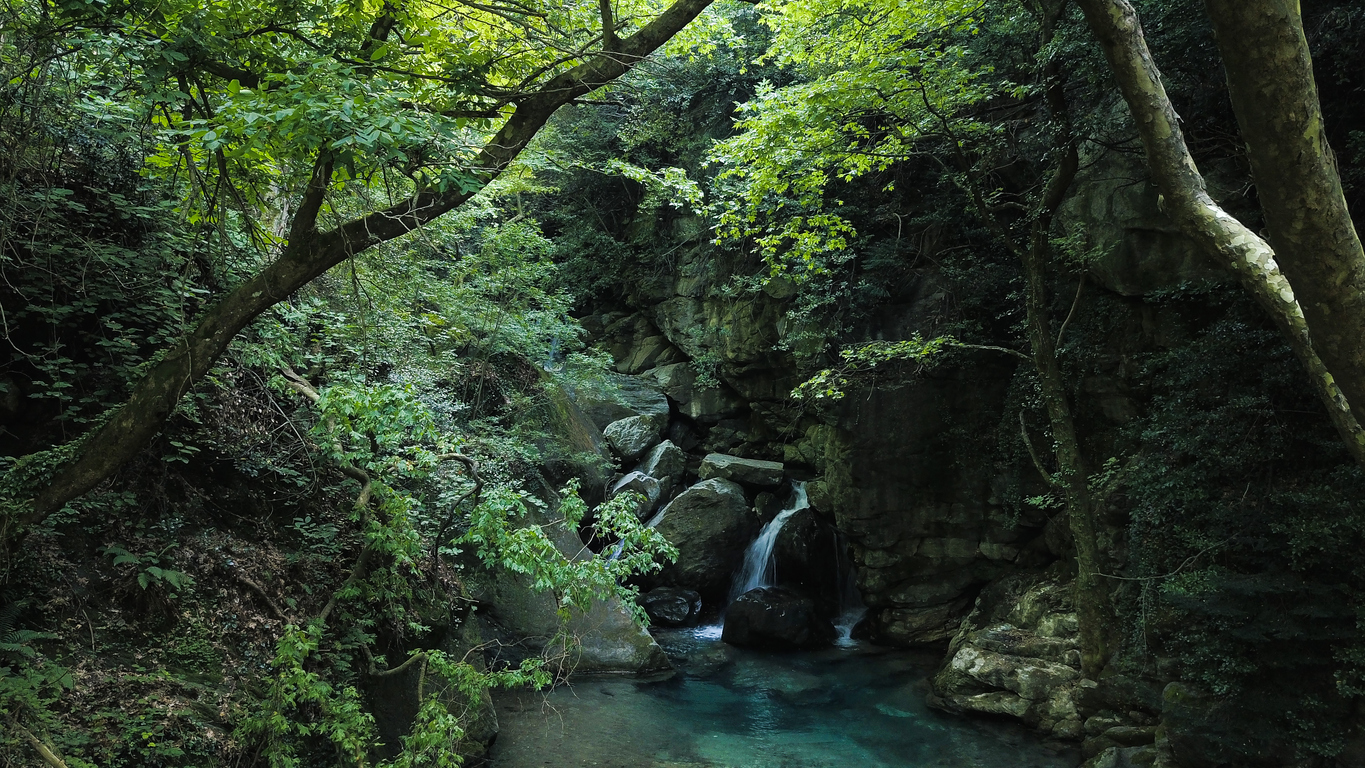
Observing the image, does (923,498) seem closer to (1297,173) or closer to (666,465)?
(666,465)

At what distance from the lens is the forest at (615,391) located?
3980 millimetres

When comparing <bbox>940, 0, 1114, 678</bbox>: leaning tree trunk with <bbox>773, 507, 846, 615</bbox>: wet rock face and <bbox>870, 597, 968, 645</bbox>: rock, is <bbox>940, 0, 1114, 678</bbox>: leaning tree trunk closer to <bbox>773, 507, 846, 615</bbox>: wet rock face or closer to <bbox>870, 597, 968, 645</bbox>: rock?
<bbox>870, 597, 968, 645</bbox>: rock

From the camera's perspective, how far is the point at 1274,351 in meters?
6.06

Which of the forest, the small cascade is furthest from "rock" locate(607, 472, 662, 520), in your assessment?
the small cascade

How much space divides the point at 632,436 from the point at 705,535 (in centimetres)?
320

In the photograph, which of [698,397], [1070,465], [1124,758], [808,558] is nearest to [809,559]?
[808,558]

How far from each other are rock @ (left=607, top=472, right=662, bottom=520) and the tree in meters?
9.42

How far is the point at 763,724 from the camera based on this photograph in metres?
8.64

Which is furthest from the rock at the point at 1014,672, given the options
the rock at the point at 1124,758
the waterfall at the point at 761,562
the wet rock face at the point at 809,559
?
the waterfall at the point at 761,562

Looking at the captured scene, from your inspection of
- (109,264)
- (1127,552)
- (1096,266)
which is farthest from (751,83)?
(109,264)

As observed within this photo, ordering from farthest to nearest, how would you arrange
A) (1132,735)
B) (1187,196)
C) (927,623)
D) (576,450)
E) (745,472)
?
(745,472) < (576,450) < (927,623) < (1132,735) < (1187,196)

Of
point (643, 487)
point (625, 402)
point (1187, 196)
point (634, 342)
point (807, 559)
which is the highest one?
point (634, 342)

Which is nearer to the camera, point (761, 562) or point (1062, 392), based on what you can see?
point (1062, 392)

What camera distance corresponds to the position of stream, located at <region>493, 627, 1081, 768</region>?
7539mm
